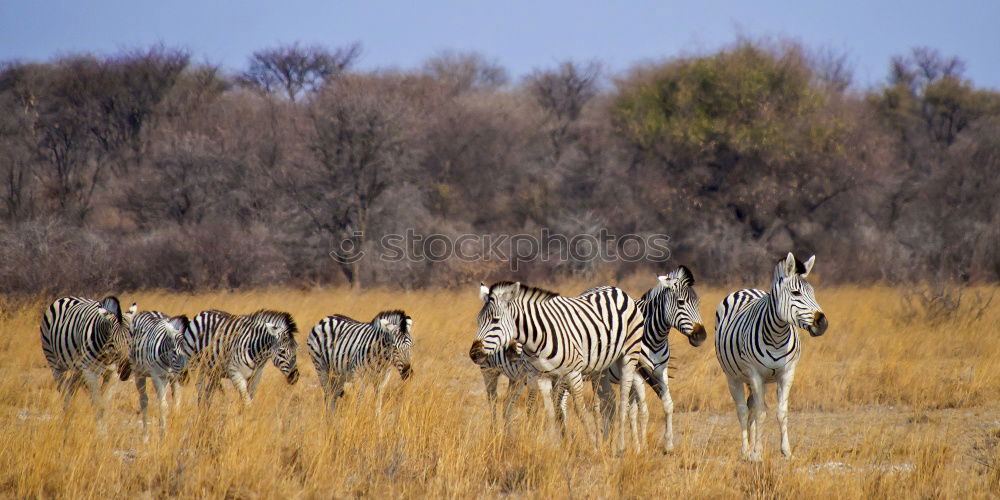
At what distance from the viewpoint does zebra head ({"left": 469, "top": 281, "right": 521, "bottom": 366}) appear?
594 cm

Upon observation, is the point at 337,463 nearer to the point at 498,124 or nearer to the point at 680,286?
the point at 680,286

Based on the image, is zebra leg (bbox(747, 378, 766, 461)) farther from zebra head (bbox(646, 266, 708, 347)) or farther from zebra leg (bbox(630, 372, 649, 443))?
zebra leg (bbox(630, 372, 649, 443))

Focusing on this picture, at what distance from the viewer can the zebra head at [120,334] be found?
7.97 m

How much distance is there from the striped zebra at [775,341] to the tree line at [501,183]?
13.5 m

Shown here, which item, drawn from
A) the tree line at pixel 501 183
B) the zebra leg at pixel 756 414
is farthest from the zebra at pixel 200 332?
the tree line at pixel 501 183

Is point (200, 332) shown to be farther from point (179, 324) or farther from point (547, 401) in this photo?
point (547, 401)

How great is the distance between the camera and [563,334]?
6.43m

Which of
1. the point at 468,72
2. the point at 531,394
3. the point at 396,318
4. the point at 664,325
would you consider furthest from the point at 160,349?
the point at 468,72

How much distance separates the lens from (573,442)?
6.17 metres

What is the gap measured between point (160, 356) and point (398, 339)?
6.61ft

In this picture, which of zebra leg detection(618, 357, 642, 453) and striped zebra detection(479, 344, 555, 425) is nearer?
striped zebra detection(479, 344, 555, 425)

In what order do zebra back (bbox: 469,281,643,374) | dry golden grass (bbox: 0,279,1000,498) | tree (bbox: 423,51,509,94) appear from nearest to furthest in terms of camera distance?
dry golden grass (bbox: 0,279,1000,498), zebra back (bbox: 469,281,643,374), tree (bbox: 423,51,509,94)

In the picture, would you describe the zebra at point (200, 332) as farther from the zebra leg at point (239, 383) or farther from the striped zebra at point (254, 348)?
the zebra leg at point (239, 383)

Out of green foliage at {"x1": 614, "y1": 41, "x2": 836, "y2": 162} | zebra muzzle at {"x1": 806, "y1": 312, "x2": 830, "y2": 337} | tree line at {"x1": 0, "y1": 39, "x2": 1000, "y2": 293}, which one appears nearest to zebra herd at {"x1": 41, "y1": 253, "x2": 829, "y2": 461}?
zebra muzzle at {"x1": 806, "y1": 312, "x2": 830, "y2": 337}
